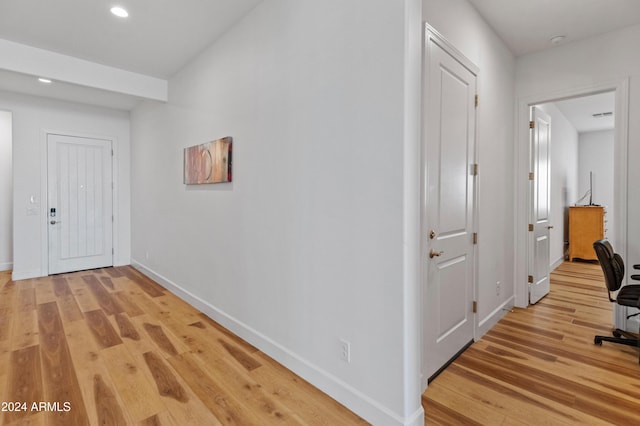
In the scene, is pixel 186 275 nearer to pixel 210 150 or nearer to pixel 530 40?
pixel 210 150

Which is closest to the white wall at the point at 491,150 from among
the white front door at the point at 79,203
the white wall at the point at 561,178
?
the white wall at the point at 561,178

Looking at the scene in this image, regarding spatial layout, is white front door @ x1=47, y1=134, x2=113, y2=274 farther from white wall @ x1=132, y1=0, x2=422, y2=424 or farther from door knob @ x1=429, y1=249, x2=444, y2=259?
door knob @ x1=429, y1=249, x2=444, y2=259

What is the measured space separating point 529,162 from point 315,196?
2735 millimetres

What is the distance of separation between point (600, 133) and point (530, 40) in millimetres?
5421

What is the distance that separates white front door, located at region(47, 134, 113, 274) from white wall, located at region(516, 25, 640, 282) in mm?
6413

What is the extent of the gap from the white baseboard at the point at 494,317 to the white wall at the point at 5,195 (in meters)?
7.07

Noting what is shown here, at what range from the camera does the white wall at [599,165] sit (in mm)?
6805

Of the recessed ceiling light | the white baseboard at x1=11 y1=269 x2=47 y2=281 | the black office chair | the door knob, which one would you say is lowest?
the white baseboard at x1=11 y1=269 x2=47 y2=281

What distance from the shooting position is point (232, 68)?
116 inches

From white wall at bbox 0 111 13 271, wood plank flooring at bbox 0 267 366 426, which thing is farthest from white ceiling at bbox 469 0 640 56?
white wall at bbox 0 111 13 271

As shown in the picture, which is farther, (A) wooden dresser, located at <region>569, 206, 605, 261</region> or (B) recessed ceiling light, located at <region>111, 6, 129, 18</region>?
(A) wooden dresser, located at <region>569, 206, 605, 261</region>

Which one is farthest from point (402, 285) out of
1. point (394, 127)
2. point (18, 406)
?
point (18, 406)

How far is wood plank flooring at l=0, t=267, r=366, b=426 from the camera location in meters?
1.82

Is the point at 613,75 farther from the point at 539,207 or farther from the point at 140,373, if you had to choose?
the point at 140,373
